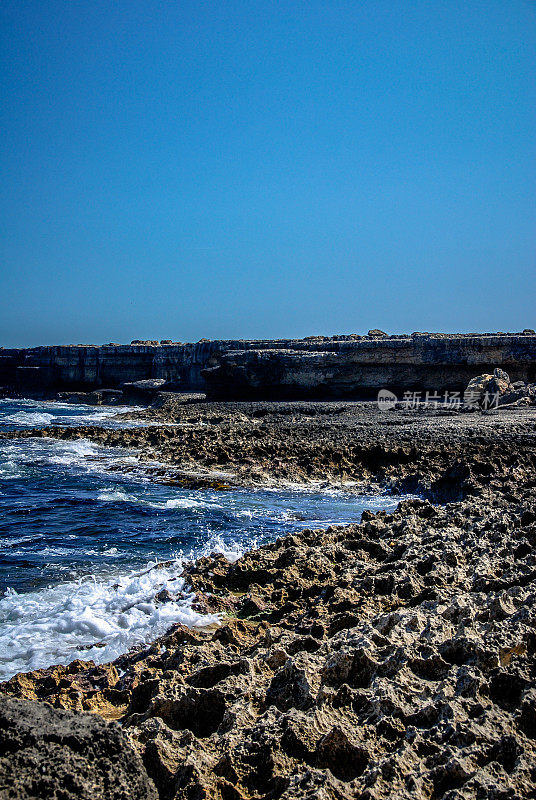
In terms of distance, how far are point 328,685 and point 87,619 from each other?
3760 millimetres

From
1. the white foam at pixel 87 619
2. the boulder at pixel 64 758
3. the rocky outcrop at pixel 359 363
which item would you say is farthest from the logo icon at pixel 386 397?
the boulder at pixel 64 758

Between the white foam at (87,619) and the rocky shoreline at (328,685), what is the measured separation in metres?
0.43

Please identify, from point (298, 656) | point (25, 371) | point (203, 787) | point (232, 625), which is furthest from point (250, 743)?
point (25, 371)

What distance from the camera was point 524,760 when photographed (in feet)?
8.72

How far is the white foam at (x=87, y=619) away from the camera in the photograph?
18.9 ft

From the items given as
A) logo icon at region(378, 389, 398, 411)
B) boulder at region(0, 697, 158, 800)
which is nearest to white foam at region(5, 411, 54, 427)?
logo icon at region(378, 389, 398, 411)

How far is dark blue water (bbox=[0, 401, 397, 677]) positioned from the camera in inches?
248

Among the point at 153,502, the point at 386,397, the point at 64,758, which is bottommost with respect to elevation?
the point at 153,502

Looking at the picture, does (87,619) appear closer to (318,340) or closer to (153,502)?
(153,502)

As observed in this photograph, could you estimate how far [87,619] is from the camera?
6.45 m

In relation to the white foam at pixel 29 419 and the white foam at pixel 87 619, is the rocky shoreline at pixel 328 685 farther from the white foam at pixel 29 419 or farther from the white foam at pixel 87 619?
A: the white foam at pixel 29 419

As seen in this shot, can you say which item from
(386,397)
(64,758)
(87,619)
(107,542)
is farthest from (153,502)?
(386,397)

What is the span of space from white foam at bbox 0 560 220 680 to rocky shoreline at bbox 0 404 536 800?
430mm

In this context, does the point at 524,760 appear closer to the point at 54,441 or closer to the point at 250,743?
the point at 250,743
